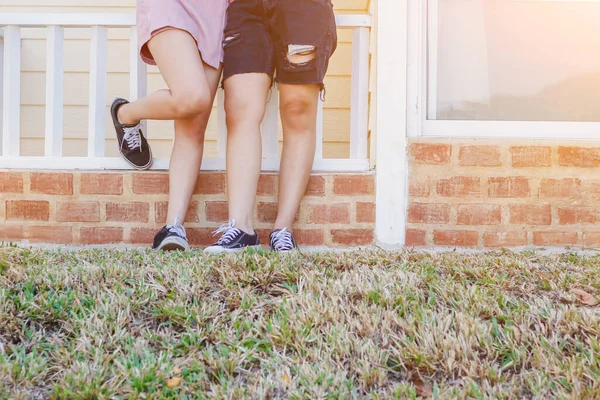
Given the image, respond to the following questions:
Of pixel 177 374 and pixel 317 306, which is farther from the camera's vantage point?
pixel 317 306

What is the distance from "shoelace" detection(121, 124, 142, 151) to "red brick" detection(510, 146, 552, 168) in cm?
163

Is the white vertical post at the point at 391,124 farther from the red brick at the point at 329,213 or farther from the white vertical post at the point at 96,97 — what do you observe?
the white vertical post at the point at 96,97

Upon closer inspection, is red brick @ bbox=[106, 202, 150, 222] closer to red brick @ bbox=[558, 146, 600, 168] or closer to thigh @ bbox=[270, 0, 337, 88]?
thigh @ bbox=[270, 0, 337, 88]

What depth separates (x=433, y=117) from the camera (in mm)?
2586

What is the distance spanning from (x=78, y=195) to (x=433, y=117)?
1.64 meters

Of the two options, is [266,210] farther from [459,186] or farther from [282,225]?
[459,186]

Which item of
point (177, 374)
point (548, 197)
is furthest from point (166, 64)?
point (548, 197)

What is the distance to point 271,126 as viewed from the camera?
8.46 ft

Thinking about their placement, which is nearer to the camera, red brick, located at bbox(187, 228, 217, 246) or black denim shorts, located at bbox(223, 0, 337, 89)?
black denim shorts, located at bbox(223, 0, 337, 89)

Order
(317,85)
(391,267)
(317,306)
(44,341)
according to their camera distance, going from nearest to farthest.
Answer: (44,341) < (317,306) < (391,267) < (317,85)

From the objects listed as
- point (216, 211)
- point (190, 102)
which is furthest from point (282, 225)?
point (190, 102)

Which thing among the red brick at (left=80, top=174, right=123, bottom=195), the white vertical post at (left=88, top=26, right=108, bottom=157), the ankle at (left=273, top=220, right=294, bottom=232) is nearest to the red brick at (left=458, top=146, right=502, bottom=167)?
the ankle at (left=273, top=220, right=294, bottom=232)

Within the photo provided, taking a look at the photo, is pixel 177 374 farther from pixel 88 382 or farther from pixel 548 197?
pixel 548 197

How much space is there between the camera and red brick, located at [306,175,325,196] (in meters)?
2.50
